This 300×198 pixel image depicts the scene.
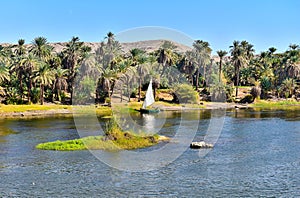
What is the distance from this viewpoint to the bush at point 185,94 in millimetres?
120375

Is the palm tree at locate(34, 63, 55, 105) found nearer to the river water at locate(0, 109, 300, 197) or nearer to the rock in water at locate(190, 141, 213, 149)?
the river water at locate(0, 109, 300, 197)

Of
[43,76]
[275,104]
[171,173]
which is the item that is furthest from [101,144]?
[275,104]

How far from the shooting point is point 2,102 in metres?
105

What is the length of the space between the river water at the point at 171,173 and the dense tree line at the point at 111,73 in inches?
2001

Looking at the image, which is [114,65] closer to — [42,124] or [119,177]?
[42,124]

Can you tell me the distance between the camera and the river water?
34000 millimetres

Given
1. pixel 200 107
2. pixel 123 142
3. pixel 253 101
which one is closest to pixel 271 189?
pixel 123 142

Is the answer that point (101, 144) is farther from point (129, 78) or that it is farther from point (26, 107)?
point (129, 78)

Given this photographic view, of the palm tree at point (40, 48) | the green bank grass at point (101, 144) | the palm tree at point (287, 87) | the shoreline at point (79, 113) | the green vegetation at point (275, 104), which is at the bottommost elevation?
the green bank grass at point (101, 144)

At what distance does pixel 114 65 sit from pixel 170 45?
28.9 metres

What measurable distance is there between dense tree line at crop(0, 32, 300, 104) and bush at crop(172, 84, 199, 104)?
19.3ft

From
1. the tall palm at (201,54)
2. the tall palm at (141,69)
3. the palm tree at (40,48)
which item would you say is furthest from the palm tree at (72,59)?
the tall palm at (201,54)

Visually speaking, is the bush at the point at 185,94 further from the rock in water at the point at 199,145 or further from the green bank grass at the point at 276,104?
the rock in water at the point at 199,145

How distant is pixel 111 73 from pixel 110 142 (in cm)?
6244
